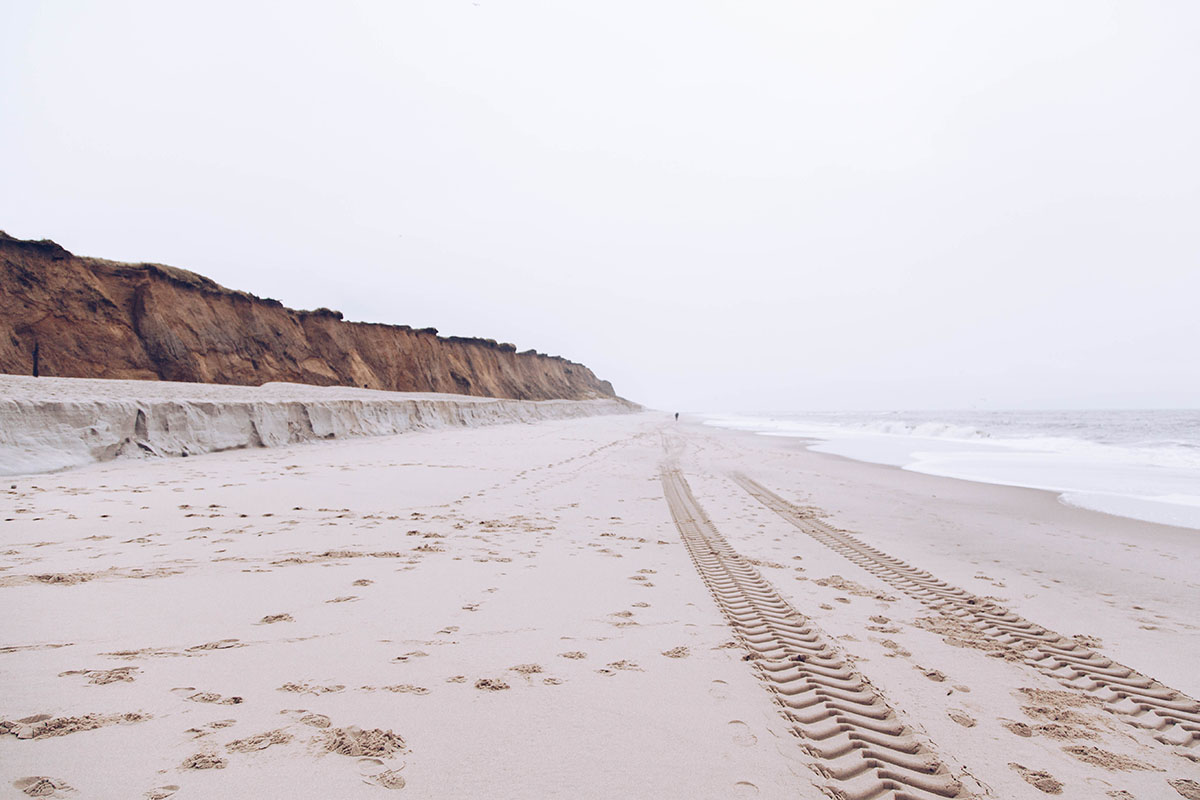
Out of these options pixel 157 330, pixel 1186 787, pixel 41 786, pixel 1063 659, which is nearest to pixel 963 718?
pixel 1186 787

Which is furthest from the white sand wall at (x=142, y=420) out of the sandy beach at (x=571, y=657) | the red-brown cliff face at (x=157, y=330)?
the red-brown cliff face at (x=157, y=330)

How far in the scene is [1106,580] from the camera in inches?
190

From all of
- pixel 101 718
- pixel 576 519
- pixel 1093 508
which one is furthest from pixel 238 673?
pixel 1093 508

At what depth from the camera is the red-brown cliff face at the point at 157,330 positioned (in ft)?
57.0

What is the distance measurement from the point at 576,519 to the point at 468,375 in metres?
37.4

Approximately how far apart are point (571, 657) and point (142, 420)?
11.1 m

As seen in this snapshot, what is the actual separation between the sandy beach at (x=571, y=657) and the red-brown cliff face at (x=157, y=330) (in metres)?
16.7

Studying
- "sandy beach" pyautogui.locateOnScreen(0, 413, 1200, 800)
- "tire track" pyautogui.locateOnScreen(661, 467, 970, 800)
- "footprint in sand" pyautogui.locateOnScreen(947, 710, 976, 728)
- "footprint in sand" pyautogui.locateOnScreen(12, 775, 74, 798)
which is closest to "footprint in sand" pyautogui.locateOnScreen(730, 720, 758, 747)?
"sandy beach" pyautogui.locateOnScreen(0, 413, 1200, 800)

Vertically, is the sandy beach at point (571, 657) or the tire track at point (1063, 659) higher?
the sandy beach at point (571, 657)

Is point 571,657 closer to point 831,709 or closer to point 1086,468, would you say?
point 831,709

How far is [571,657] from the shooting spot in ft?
9.46

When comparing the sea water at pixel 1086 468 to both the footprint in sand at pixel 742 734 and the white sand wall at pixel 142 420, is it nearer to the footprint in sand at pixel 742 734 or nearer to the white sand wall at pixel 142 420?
the footprint in sand at pixel 742 734

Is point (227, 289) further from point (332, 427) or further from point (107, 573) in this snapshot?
point (107, 573)

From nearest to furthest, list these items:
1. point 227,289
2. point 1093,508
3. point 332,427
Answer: point 1093,508
point 332,427
point 227,289
